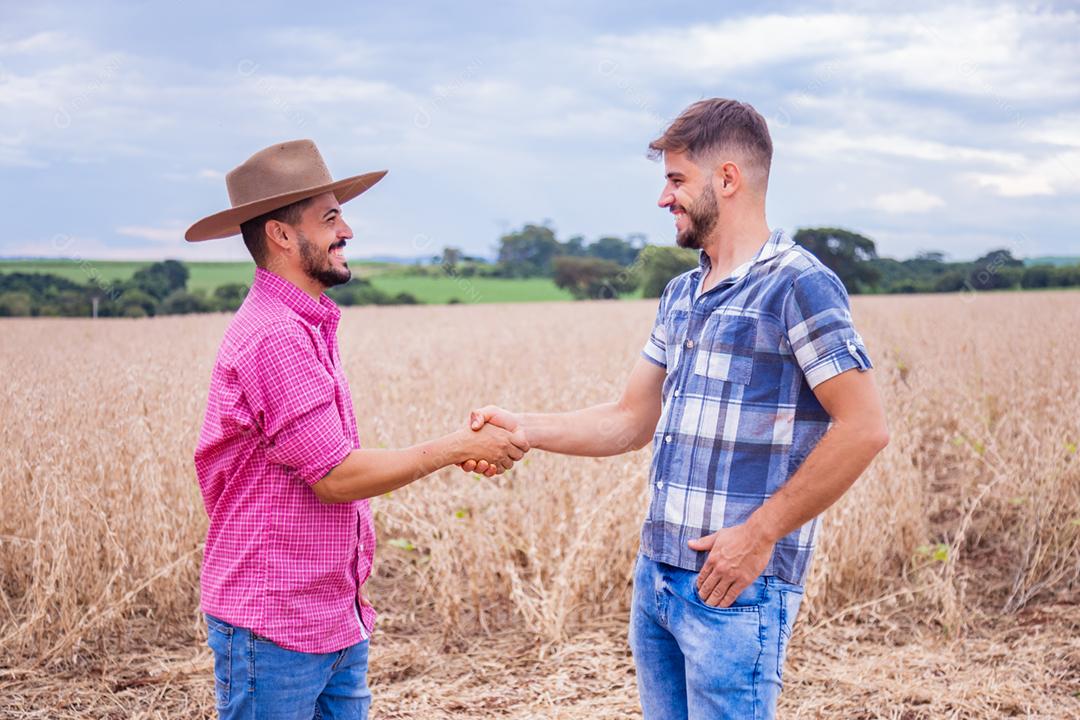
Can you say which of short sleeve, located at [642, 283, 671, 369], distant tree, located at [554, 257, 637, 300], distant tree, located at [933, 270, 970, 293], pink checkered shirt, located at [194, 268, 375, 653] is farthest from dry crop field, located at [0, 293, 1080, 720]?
distant tree, located at [933, 270, 970, 293]

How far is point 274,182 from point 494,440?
Answer: 1.12m

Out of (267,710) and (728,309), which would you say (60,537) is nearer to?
(267,710)

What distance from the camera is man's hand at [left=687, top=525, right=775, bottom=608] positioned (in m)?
2.13

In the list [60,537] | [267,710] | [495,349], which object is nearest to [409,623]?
[60,537]

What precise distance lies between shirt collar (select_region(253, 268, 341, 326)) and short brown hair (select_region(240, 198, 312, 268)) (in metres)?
0.06

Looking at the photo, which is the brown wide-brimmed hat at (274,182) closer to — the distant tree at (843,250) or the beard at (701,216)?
the beard at (701,216)

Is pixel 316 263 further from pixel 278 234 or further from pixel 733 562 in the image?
pixel 733 562

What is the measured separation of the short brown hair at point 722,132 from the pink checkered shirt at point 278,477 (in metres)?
1.10

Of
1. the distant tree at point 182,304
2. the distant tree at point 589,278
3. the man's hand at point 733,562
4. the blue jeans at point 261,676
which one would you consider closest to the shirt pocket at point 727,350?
the man's hand at point 733,562

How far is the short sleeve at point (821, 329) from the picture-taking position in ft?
6.77

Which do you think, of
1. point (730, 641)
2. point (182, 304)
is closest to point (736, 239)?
point (730, 641)

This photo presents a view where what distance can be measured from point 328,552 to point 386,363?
7.86m

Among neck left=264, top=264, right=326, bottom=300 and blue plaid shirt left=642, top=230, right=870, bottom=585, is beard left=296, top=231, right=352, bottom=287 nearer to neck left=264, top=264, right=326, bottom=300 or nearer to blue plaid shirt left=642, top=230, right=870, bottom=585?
neck left=264, top=264, right=326, bottom=300

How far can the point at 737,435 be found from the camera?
7.29ft
